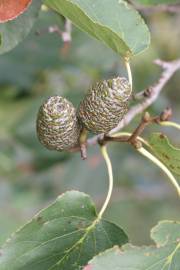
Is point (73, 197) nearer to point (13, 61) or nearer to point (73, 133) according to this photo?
point (73, 133)

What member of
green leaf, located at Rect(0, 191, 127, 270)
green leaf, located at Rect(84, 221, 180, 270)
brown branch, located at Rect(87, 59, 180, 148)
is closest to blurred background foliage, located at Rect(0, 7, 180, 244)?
brown branch, located at Rect(87, 59, 180, 148)

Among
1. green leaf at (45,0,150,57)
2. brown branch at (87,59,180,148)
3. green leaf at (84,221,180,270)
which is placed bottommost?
green leaf at (84,221,180,270)

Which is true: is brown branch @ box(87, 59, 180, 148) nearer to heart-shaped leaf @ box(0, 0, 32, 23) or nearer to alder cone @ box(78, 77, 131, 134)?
alder cone @ box(78, 77, 131, 134)

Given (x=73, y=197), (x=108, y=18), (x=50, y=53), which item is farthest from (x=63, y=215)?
(x=50, y=53)

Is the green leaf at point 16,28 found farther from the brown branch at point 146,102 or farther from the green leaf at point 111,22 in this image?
the brown branch at point 146,102

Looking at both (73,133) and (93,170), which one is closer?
(73,133)

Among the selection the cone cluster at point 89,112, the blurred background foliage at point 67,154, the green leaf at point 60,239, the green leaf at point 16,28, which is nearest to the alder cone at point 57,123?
the cone cluster at point 89,112
